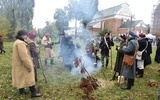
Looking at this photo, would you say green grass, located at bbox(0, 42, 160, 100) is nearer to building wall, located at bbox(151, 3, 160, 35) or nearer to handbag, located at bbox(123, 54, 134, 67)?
handbag, located at bbox(123, 54, 134, 67)

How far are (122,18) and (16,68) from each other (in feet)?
144

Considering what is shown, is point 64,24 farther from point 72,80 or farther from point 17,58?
point 17,58

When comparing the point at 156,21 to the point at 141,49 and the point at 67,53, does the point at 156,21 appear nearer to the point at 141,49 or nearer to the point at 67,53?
the point at 67,53

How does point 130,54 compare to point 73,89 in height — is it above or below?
above

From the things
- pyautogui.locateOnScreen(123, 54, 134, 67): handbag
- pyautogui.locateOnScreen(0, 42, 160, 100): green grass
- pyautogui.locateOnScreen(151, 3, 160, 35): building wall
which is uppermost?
pyautogui.locateOnScreen(151, 3, 160, 35): building wall

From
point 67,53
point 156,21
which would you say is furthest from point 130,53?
point 156,21

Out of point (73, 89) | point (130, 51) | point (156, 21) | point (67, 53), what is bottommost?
point (73, 89)

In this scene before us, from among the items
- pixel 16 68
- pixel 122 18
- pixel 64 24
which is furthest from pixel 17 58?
pixel 122 18

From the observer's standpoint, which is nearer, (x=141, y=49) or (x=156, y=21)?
(x=141, y=49)

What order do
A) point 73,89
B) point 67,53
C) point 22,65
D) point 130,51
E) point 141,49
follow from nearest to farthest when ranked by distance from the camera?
point 22,65 → point 130,51 → point 73,89 → point 141,49 → point 67,53

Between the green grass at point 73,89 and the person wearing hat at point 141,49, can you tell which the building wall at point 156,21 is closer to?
the person wearing hat at point 141,49

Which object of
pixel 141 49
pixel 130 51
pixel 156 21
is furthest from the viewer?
pixel 156 21

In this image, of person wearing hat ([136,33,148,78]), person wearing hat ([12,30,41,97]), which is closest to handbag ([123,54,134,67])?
person wearing hat ([136,33,148,78])

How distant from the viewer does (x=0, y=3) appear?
2988cm
